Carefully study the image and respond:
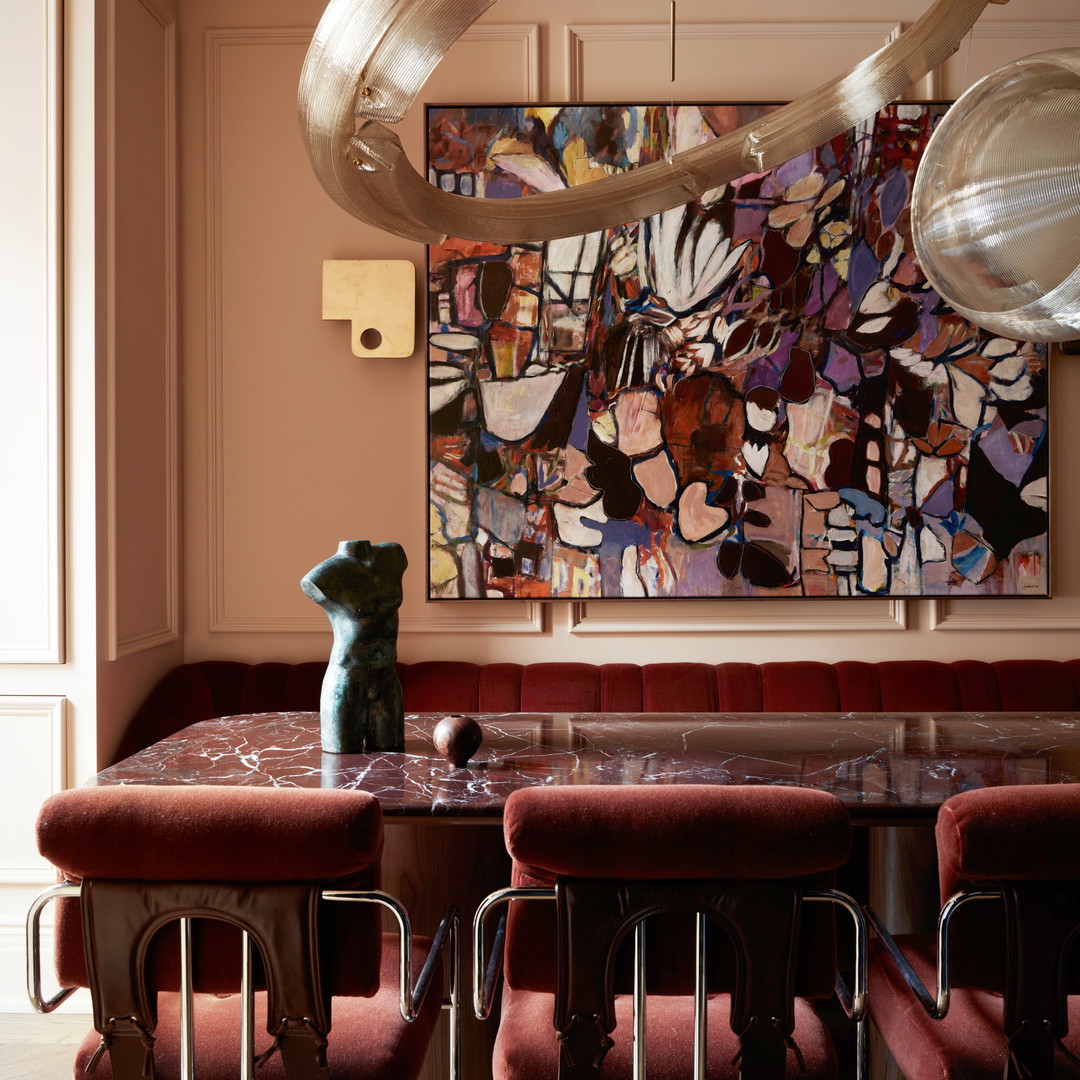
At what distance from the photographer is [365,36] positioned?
45.7 inches

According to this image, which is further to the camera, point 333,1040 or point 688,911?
point 333,1040

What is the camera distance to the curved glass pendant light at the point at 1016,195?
1479mm

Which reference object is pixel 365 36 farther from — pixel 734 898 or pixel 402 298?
pixel 402 298

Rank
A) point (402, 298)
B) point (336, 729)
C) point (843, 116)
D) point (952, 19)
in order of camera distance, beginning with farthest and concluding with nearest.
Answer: point (402, 298) < point (336, 729) < point (843, 116) < point (952, 19)

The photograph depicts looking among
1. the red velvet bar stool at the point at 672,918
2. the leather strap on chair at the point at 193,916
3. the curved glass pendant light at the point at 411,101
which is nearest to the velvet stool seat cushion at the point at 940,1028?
the red velvet bar stool at the point at 672,918

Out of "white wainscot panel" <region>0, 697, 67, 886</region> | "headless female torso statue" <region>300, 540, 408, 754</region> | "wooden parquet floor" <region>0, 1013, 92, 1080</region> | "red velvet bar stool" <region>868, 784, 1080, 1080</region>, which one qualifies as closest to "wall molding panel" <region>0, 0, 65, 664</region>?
"white wainscot panel" <region>0, 697, 67, 886</region>

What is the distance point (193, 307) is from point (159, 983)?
254 cm

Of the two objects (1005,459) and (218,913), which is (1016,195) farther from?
(1005,459)

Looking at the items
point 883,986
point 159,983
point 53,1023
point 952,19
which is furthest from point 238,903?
point 53,1023

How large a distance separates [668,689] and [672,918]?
5.85ft

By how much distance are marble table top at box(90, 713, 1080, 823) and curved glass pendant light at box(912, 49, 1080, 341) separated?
78 cm

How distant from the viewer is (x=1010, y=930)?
4.15ft

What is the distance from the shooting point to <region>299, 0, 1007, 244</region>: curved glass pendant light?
3.81 feet

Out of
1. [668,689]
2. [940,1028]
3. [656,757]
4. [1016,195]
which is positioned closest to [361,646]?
[656,757]
